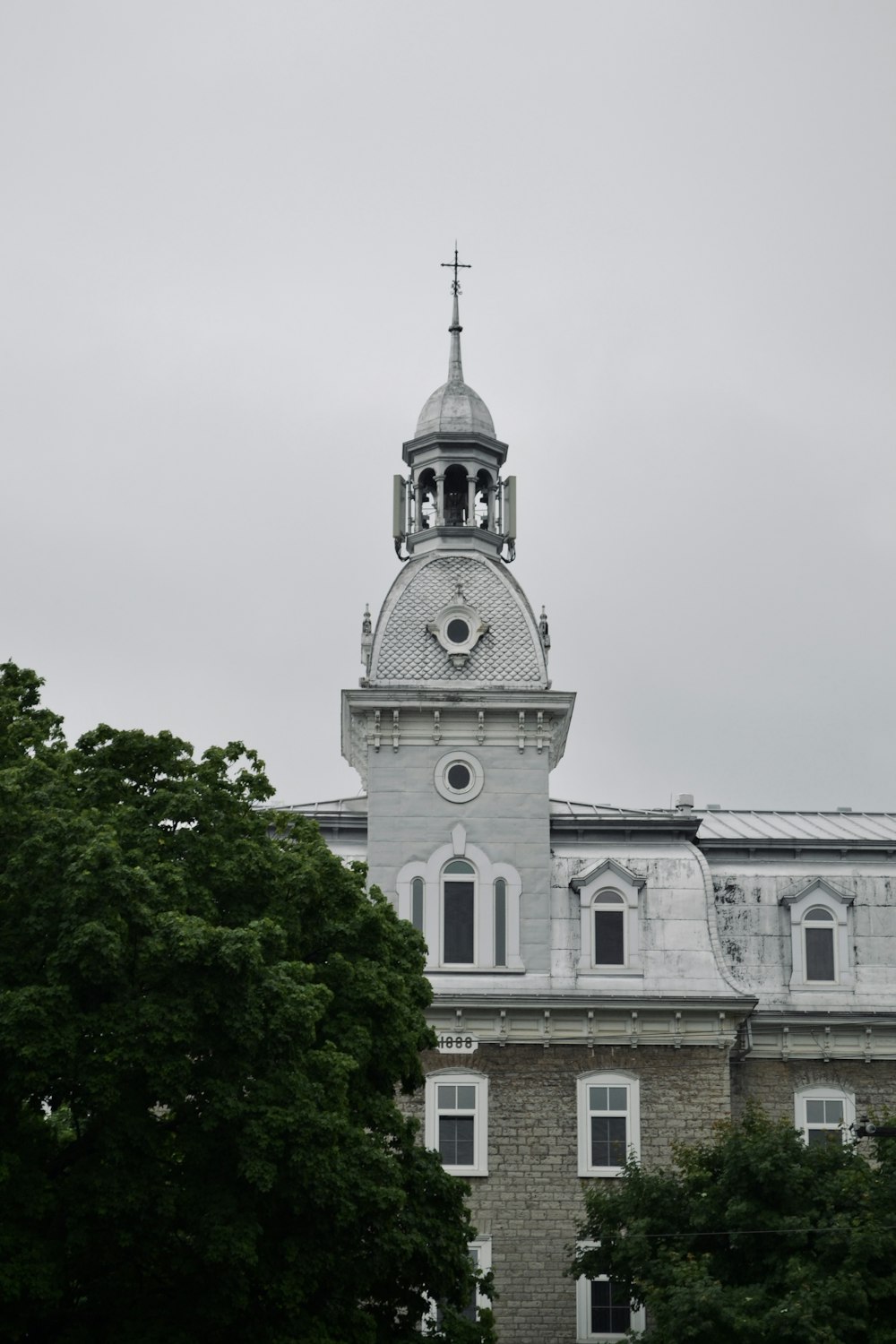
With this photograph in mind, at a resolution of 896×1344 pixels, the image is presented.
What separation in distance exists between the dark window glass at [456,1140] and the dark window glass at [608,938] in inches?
183

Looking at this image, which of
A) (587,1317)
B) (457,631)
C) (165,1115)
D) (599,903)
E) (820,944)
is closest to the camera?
(165,1115)

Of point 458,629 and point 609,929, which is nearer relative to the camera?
point 609,929

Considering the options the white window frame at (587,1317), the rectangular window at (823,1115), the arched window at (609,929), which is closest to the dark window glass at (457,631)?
the arched window at (609,929)

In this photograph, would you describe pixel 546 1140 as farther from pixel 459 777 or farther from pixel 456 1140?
pixel 459 777

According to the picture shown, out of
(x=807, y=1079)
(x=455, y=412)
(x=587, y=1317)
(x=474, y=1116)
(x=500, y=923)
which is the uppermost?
(x=455, y=412)

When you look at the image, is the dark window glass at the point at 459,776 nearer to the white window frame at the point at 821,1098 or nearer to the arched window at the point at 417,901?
the arched window at the point at 417,901

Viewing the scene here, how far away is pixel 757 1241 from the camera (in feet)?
121

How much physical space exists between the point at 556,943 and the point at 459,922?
2223mm

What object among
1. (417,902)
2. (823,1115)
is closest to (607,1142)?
(823,1115)

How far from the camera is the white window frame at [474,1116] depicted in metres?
42.8

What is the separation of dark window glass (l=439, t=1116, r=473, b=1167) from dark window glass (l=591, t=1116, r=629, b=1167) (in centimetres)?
266

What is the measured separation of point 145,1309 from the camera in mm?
30047

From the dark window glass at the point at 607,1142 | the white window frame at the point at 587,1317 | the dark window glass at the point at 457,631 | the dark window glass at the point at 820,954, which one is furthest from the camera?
the dark window glass at the point at 457,631

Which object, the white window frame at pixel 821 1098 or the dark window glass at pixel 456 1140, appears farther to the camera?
the white window frame at pixel 821 1098
